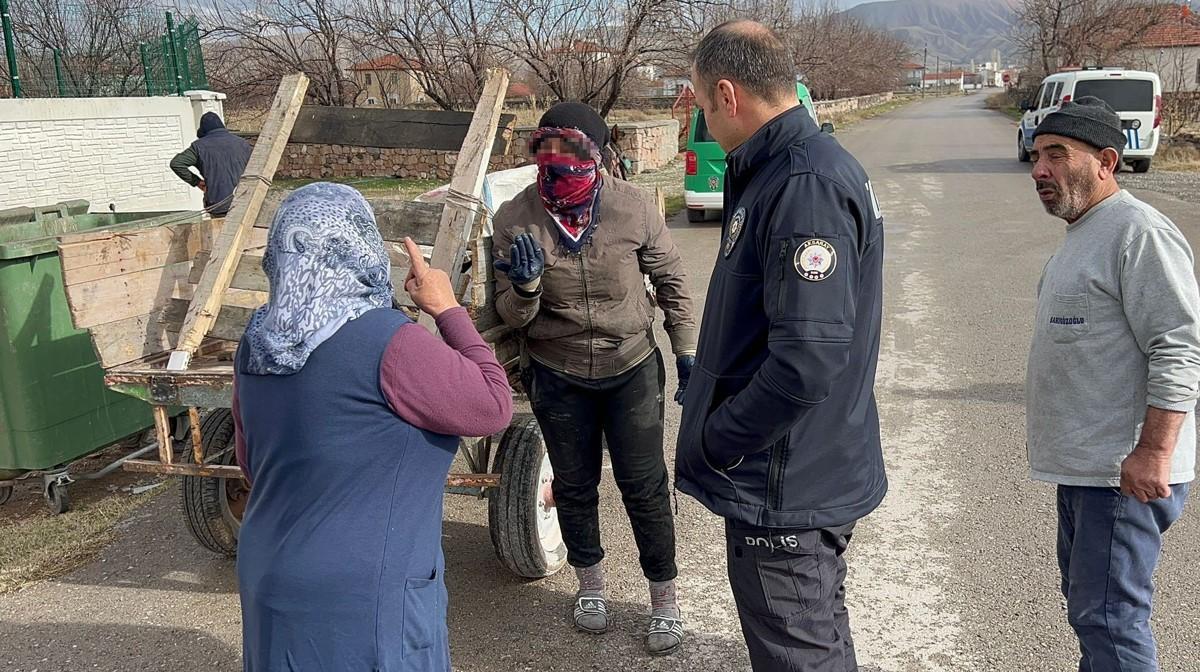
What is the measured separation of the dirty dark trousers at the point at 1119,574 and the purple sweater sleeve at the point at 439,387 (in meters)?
1.56

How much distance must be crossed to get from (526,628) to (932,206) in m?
12.9

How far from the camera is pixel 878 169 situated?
68.4 ft

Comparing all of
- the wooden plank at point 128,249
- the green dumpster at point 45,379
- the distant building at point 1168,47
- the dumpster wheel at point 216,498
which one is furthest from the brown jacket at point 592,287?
the distant building at point 1168,47

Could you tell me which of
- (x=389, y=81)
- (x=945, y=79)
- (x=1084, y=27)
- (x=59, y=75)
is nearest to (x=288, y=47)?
(x=389, y=81)

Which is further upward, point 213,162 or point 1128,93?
point 1128,93

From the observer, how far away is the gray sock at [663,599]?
3.45 m

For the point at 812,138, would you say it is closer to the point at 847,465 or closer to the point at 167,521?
the point at 847,465

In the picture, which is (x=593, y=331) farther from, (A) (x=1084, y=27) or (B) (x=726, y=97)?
(A) (x=1084, y=27)

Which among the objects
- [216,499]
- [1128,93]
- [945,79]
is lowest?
[216,499]

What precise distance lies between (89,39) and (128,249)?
12.9 m

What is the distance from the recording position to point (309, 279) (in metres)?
1.86

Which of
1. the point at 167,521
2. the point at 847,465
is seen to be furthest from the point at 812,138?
the point at 167,521

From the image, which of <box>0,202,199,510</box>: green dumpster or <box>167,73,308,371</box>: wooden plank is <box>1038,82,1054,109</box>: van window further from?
<box>0,202,199,510</box>: green dumpster

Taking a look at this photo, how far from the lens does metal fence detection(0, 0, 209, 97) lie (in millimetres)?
11820
